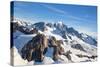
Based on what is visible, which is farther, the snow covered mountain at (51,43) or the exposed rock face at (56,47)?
the exposed rock face at (56,47)

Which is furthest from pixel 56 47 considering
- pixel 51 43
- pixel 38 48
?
pixel 38 48

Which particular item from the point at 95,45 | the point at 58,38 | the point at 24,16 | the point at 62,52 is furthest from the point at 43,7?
the point at 95,45

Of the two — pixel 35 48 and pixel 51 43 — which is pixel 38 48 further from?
pixel 51 43

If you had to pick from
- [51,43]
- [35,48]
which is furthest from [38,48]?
[51,43]

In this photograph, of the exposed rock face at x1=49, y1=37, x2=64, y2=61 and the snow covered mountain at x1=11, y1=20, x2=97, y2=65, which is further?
the exposed rock face at x1=49, y1=37, x2=64, y2=61

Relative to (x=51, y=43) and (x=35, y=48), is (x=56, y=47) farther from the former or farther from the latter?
(x=35, y=48)
